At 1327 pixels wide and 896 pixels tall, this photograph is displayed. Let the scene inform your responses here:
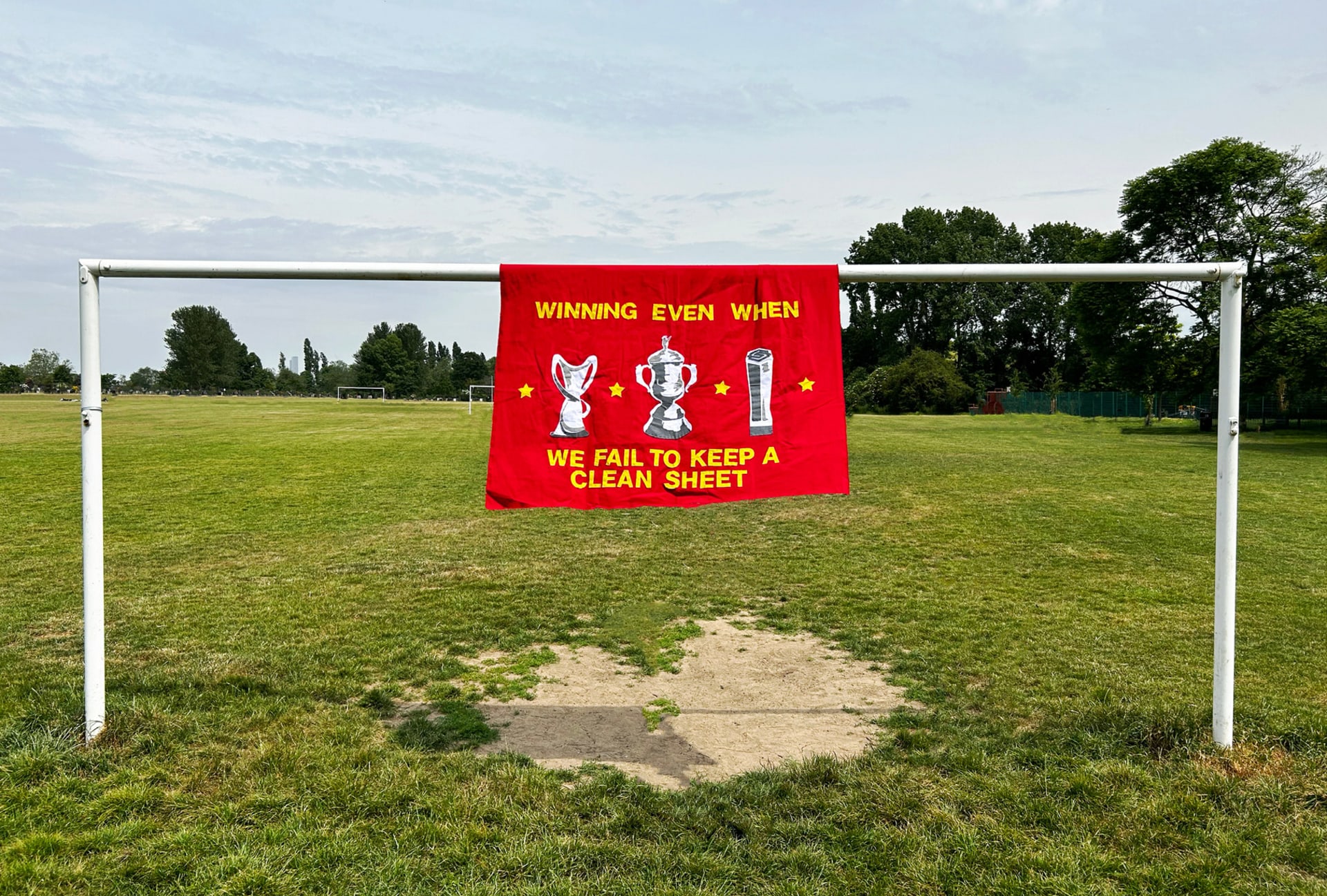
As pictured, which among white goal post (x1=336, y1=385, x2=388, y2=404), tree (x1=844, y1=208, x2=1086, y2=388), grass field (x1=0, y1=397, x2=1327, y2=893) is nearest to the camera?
grass field (x1=0, y1=397, x2=1327, y2=893)

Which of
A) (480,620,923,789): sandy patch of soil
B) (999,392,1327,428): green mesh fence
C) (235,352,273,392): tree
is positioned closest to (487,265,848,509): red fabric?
(480,620,923,789): sandy patch of soil

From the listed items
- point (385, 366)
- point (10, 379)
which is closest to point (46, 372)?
point (10, 379)

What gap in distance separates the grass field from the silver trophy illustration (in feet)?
5.30

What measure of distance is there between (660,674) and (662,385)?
2079 mm

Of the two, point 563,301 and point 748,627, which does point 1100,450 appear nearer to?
point 748,627

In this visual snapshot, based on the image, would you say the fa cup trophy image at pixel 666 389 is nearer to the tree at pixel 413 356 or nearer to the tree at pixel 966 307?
the tree at pixel 966 307

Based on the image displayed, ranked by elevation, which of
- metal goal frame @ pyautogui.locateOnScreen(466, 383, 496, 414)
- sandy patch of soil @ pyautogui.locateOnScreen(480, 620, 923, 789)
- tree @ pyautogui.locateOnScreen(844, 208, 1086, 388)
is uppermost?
tree @ pyautogui.locateOnScreen(844, 208, 1086, 388)

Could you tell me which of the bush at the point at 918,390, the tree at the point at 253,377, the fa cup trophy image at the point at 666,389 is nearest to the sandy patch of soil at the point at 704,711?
the fa cup trophy image at the point at 666,389

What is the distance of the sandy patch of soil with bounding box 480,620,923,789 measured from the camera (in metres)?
4.05

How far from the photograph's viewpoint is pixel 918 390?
53.1 meters

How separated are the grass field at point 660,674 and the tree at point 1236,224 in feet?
77.3

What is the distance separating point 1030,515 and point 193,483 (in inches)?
575

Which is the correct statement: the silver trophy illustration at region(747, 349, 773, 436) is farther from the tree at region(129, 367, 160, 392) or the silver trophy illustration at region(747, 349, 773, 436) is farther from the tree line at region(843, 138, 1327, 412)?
the tree at region(129, 367, 160, 392)

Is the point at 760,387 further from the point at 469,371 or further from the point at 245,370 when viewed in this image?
the point at 245,370
